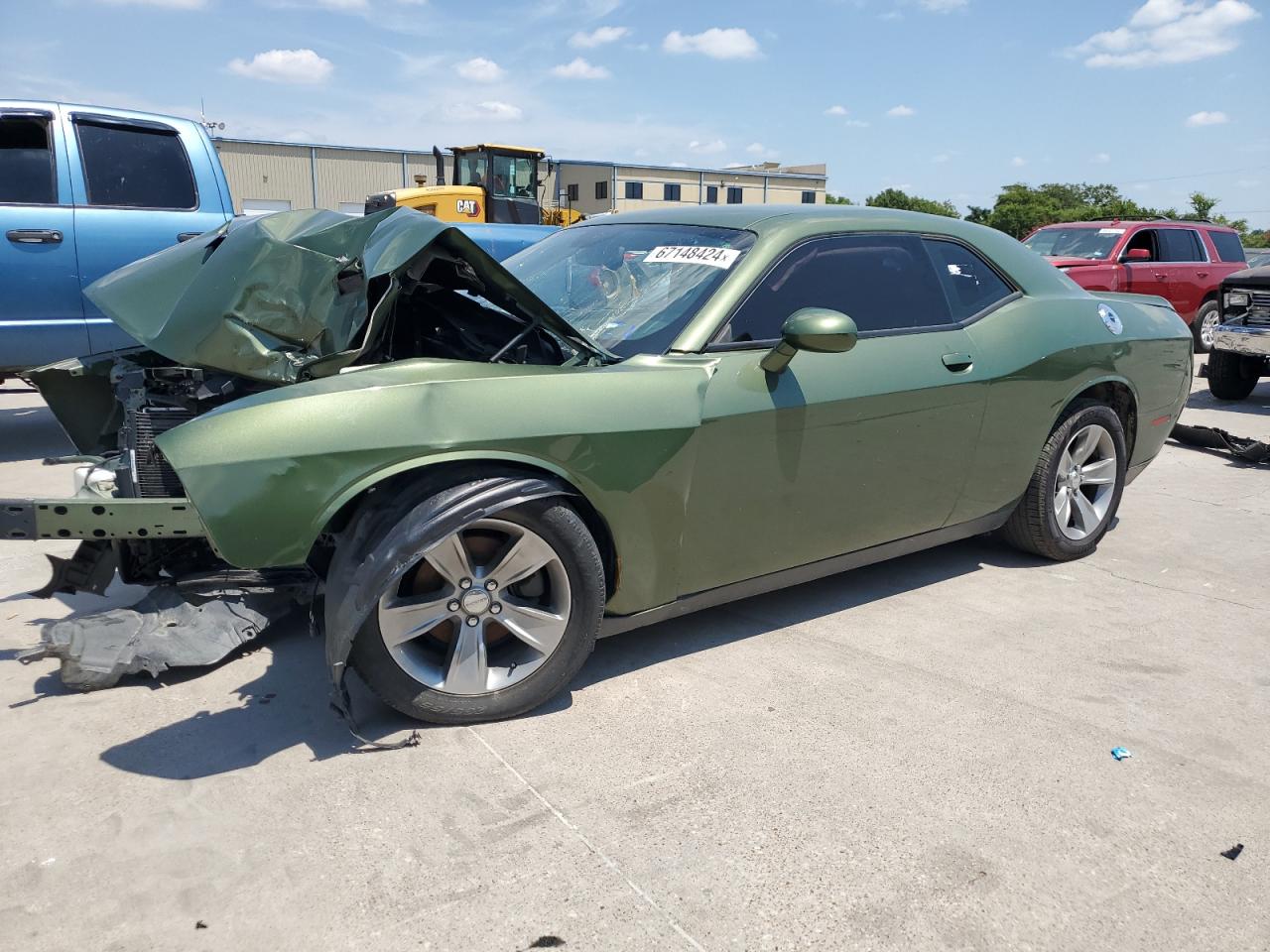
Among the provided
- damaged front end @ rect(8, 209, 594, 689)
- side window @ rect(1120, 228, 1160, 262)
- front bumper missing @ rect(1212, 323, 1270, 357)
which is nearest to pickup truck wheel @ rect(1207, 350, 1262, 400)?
front bumper missing @ rect(1212, 323, 1270, 357)

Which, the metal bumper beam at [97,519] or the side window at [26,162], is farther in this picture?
the side window at [26,162]

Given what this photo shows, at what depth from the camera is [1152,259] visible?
13.3m

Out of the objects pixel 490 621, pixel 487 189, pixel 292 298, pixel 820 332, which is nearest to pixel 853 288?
pixel 820 332

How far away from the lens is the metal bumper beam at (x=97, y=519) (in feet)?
9.01

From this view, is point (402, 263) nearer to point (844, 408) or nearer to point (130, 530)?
point (130, 530)

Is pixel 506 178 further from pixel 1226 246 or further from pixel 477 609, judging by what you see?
pixel 477 609

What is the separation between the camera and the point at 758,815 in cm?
259

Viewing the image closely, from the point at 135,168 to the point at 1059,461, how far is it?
5.95 metres

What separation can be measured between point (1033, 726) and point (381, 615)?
2.06 metres

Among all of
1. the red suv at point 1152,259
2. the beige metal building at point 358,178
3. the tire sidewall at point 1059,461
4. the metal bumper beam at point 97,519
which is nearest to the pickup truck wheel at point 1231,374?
the red suv at point 1152,259

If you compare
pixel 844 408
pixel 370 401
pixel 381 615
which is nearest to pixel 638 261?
pixel 844 408

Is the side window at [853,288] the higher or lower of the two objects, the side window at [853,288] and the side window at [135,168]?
the lower

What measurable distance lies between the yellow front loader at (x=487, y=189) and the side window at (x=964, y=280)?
13.5 meters

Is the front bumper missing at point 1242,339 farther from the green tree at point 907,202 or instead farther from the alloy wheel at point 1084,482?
the green tree at point 907,202
